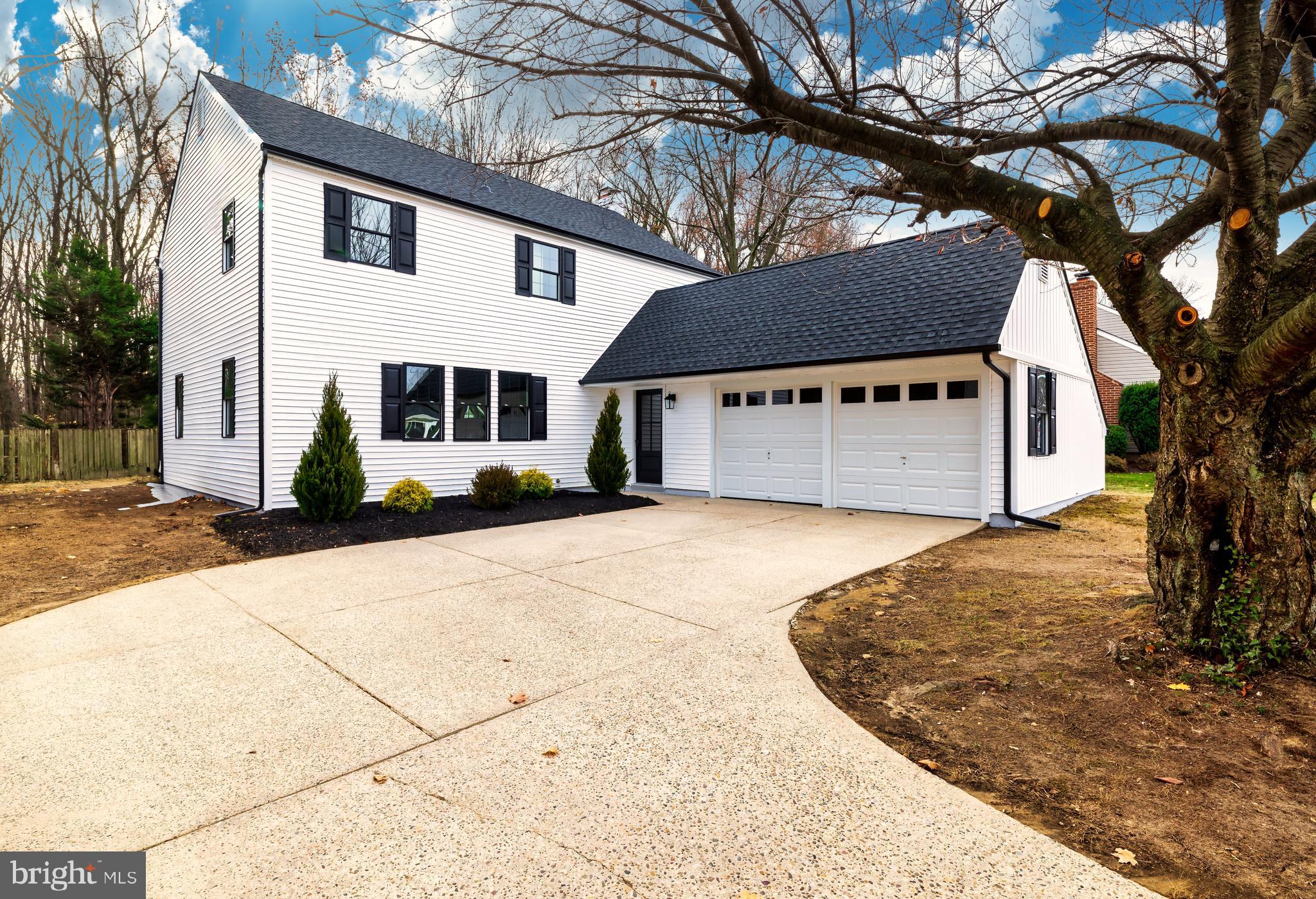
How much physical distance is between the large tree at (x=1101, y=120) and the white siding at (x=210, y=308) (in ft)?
30.4

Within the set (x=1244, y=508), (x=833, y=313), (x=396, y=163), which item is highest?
(x=396, y=163)

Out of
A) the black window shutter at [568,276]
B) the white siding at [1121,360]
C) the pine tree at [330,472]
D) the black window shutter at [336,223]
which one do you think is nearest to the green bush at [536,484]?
the pine tree at [330,472]

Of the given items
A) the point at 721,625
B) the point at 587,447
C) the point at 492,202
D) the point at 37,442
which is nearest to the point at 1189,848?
the point at 721,625

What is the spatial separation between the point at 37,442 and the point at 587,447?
46.6 feet

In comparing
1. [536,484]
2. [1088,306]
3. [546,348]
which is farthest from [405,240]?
[1088,306]

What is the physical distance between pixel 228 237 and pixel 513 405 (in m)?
6.06

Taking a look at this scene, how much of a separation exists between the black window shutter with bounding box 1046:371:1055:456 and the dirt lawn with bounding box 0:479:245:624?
1217cm

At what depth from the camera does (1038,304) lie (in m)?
10.6

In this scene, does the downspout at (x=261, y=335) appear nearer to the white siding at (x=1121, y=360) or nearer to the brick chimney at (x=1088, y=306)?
the brick chimney at (x=1088, y=306)

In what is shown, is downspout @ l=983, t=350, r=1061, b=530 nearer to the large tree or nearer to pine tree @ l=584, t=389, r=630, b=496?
the large tree

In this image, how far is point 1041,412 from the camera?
34.0ft

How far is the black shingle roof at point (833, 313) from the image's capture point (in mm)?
9805

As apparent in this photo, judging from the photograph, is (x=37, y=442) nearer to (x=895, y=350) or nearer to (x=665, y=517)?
(x=665, y=517)

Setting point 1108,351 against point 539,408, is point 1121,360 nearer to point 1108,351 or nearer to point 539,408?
point 1108,351
